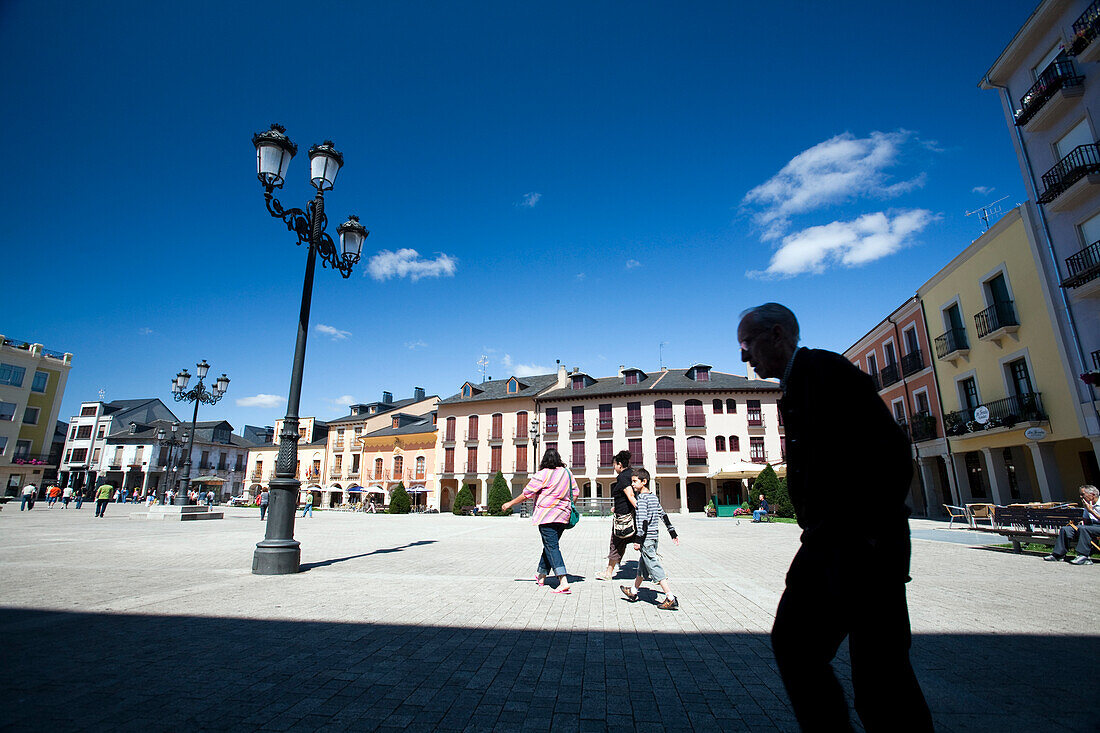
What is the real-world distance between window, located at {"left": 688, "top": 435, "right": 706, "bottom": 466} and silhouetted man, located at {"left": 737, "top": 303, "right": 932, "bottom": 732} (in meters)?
38.5

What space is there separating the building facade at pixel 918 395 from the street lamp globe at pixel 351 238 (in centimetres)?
2212

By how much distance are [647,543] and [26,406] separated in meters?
52.5

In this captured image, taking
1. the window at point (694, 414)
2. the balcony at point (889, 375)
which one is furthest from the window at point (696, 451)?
the balcony at point (889, 375)

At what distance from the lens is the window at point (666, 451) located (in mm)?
38969

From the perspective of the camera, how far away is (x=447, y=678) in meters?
3.27

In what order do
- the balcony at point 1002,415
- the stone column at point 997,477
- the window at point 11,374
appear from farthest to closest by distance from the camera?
1. the window at point 11,374
2. the stone column at point 997,477
3. the balcony at point 1002,415

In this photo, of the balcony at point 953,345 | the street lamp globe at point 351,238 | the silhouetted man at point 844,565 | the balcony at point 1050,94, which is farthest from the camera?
the balcony at point 953,345

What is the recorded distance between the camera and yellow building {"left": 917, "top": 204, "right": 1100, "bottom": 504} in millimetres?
15328

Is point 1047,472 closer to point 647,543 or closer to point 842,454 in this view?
point 647,543

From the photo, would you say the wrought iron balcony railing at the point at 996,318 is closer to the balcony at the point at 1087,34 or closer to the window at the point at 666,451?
the balcony at the point at 1087,34

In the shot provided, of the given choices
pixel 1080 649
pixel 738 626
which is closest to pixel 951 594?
pixel 1080 649

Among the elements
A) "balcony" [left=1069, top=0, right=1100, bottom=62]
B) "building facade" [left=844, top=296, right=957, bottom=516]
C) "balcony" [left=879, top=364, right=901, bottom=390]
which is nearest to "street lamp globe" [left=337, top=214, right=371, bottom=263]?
"balcony" [left=1069, top=0, right=1100, bottom=62]

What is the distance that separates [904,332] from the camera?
23891mm

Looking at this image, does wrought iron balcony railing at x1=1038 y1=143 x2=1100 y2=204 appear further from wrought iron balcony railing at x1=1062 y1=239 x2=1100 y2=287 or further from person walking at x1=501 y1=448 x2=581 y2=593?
person walking at x1=501 y1=448 x2=581 y2=593
